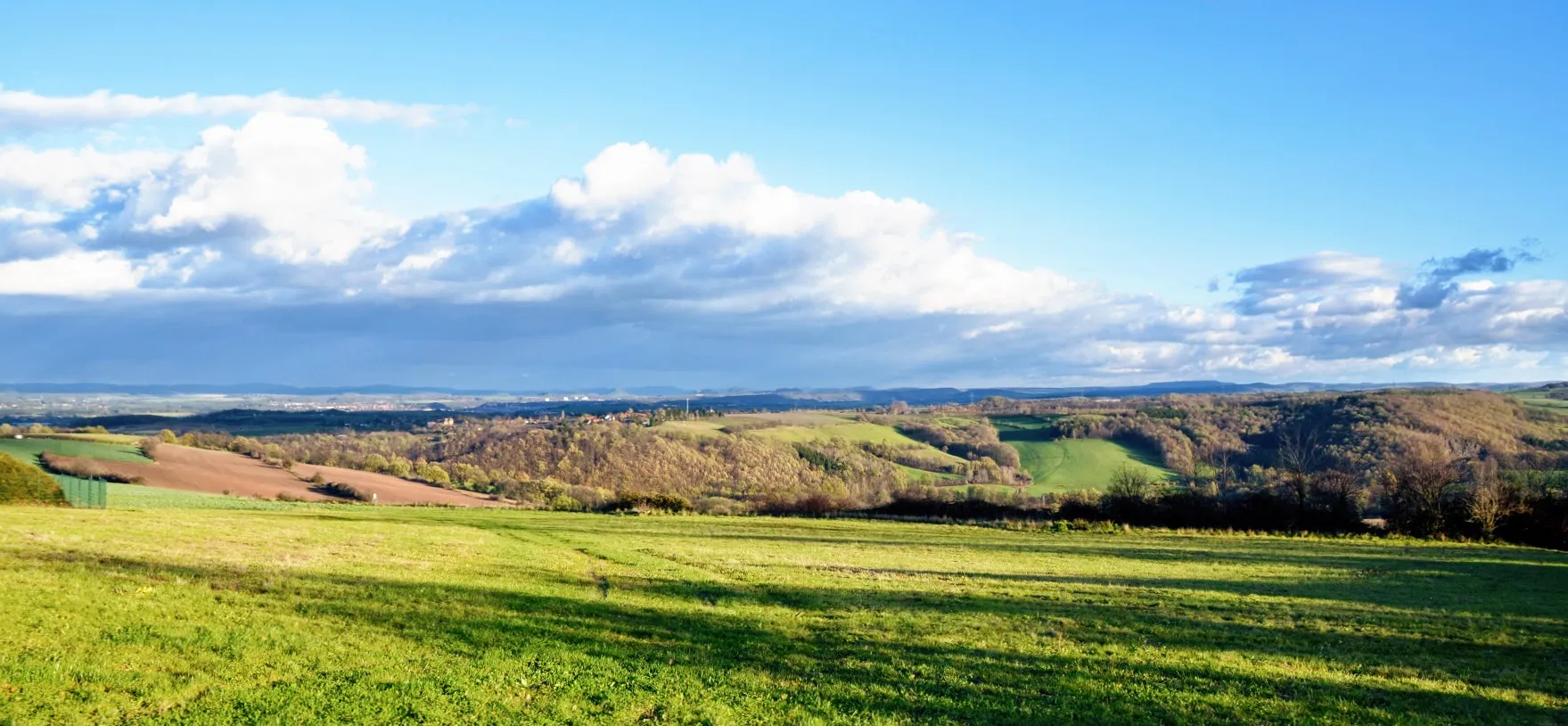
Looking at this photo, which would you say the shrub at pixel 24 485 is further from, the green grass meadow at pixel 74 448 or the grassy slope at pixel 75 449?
the grassy slope at pixel 75 449

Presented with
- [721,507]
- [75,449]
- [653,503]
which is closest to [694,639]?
[653,503]

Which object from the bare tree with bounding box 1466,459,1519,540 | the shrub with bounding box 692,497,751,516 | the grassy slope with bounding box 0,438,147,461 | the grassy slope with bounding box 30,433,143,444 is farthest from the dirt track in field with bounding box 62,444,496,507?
the bare tree with bounding box 1466,459,1519,540

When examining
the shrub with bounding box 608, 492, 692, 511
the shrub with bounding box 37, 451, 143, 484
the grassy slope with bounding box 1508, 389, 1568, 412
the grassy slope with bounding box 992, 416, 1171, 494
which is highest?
the grassy slope with bounding box 1508, 389, 1568, 412

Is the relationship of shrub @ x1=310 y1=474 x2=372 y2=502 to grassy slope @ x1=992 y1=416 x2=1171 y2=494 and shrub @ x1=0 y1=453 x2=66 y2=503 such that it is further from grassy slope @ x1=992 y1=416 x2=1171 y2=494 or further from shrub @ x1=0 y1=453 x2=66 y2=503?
grassy slope @ x1=992 y1=416 x2=1171 y2=494

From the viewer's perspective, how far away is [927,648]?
15.4 m

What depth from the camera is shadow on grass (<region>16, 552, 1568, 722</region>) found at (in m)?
12.3

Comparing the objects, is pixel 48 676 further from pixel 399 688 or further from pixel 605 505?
pixel 605 505

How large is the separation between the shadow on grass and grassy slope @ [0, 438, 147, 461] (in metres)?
50.7

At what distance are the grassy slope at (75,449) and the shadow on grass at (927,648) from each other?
5074 centimetres

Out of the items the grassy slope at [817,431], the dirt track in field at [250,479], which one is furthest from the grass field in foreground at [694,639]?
the grassy slope at [817,431]

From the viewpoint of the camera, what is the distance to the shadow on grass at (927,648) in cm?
1234

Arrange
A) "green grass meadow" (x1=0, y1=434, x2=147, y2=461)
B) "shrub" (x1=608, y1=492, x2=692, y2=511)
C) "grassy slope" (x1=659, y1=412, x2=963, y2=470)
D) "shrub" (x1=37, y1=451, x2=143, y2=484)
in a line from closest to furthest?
1. "shrub" (x1=37, y1=451, x2=143, y2=484)
2. "green grass meadow" (x1=0, y1=434, x2=147, y2=461)
3. "shrub" (x1=608, y1=492, x2=692, y2=511)
4. "grassy slope" (x1=659, y1=412, x2=963, y2=470)

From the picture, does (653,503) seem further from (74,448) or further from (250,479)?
(74,448)

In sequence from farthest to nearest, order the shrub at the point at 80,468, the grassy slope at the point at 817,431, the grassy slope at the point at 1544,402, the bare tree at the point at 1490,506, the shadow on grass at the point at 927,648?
the grassy slope at the point at 1544,402 < the grassy slope at the point at 817,431 < the shrub at the point at 80,468 < the bare tree at the point at 1490,506 < the shadow on grass at the point at 927,648
